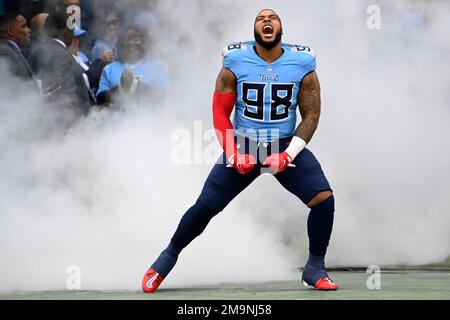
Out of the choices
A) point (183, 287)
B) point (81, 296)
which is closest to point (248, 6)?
point (183, 287)

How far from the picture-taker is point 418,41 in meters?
10.2

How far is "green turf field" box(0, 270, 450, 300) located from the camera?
711cm

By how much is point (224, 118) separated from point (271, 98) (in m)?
0.32

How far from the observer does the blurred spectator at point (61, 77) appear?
9.75 metres

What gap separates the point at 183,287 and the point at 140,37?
9.86ft

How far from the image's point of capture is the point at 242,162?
24.0 feet

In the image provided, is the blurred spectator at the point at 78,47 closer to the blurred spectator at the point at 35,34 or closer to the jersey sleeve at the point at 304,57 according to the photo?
the blurred spectator at the point at 35,34

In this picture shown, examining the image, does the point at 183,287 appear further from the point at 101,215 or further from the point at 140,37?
the point at 140,37

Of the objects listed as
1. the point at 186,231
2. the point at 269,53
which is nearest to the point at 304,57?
the point at 269,53

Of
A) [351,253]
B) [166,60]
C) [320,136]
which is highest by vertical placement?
[166,60]

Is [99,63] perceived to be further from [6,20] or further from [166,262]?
[166,262]

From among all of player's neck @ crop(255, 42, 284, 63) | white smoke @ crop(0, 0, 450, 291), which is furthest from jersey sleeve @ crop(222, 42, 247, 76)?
white smoke @ crop(0, 0, 450, 291)

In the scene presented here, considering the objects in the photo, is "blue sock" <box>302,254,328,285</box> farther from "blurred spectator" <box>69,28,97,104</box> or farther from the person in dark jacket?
"blurred spectator" <box>69,28,97,104</box>

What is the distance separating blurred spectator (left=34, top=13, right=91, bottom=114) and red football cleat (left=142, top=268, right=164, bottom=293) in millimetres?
2519
